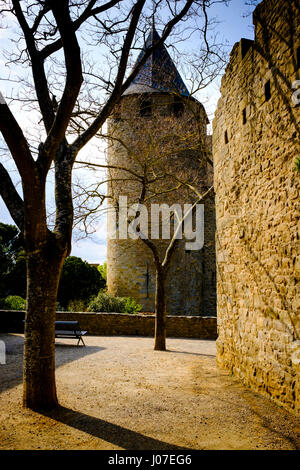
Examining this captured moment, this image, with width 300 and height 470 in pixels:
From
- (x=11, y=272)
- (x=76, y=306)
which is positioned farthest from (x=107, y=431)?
(x=11, y=272)

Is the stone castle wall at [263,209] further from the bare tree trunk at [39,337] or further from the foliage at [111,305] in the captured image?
the foliage at [111,305]

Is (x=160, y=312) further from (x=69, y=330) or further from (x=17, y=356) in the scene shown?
(x=17, y=356)

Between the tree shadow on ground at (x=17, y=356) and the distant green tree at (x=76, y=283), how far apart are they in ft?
16.9

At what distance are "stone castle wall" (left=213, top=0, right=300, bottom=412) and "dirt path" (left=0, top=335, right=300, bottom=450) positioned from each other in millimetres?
508

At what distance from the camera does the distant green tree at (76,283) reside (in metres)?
16.2

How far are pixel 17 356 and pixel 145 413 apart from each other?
477 centimetres

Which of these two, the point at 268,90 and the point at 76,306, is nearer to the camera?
the point at 268,90

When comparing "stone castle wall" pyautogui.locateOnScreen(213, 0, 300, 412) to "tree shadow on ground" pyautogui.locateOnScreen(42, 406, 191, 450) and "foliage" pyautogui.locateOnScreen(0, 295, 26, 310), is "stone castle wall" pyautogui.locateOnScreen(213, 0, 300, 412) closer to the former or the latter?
"tree shadow on ground" pyautogui.locateOnScreen(42, 406, 191, 450)

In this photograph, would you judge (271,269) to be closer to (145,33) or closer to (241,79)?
(241,79)

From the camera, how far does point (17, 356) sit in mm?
7656

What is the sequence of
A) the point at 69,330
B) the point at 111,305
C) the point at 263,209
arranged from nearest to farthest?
the point at 263,209, the point at 69,330, the point at 111,305

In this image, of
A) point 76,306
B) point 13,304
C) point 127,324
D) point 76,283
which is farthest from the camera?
point 76,283

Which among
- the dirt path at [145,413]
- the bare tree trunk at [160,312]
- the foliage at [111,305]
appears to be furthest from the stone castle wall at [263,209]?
the foliage at [111,305]
